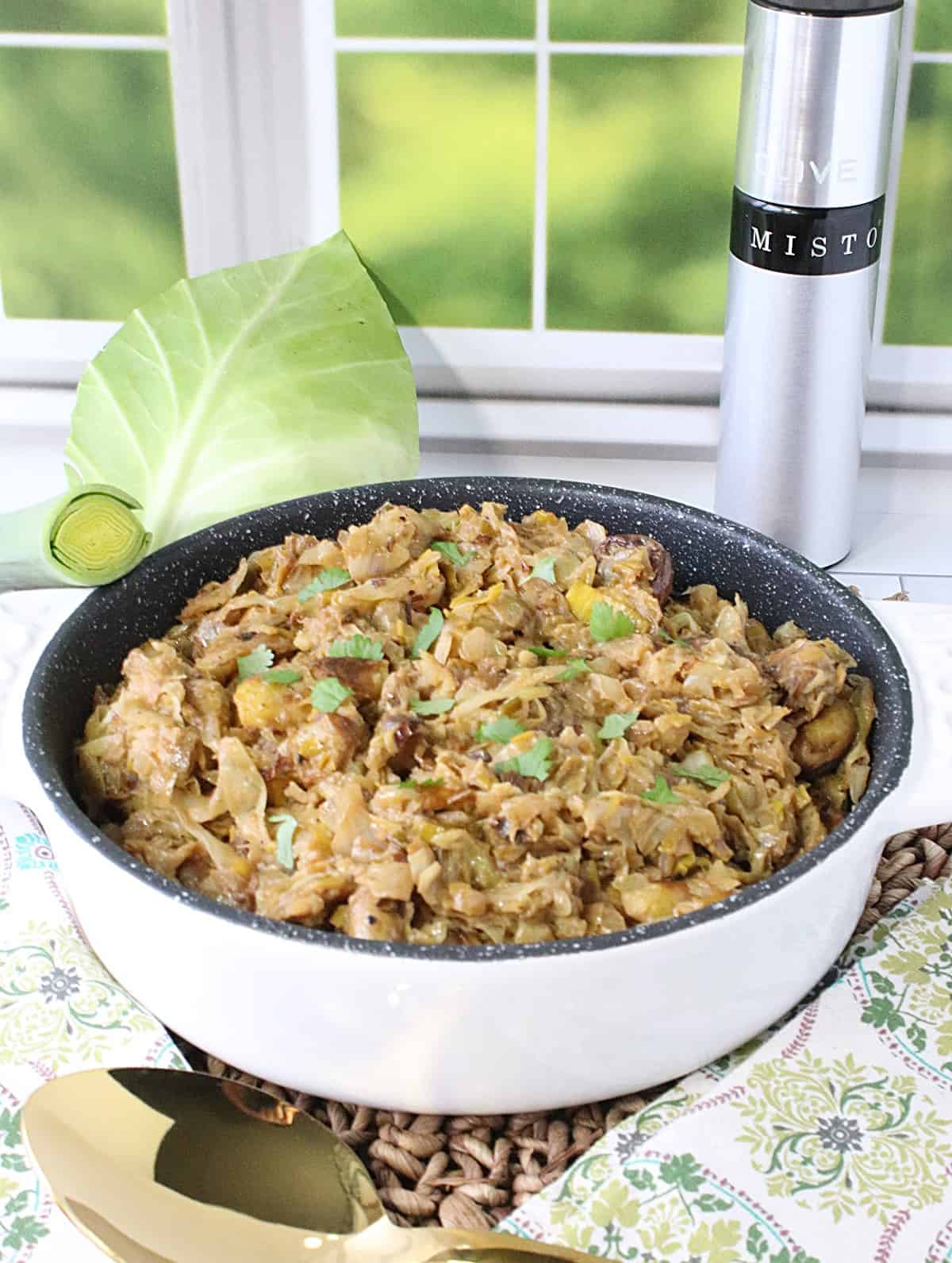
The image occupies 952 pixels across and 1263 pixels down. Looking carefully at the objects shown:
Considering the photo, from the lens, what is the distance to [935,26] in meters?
2.45

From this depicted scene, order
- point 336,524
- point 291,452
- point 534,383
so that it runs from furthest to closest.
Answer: point 534,383
point 291,452
point 336,524

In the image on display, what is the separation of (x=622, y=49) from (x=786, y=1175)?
174cm

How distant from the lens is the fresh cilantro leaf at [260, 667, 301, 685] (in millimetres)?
1731

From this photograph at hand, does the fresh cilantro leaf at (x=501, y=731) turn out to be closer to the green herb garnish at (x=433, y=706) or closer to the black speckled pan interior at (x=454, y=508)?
the green herb garnish at (x=433, y=706)

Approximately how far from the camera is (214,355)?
2.51m

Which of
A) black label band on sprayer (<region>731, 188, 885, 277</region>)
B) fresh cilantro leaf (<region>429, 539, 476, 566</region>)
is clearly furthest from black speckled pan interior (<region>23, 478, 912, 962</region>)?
black label band on sprayer (<region>731, 188, 885, 277</region>)

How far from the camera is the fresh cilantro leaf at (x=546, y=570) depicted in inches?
75.1

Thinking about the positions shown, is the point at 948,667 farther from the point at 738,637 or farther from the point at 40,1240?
the point at 40,1240

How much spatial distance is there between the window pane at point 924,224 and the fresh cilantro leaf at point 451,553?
1.10m

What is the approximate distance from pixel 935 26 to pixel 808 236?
481 mm

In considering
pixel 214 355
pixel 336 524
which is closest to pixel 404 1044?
pixel 336 524

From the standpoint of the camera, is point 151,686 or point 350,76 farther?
point 350,76

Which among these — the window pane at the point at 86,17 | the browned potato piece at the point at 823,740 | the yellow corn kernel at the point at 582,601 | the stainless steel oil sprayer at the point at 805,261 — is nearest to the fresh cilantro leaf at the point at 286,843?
the yellow corn kernel at the point at 582,601

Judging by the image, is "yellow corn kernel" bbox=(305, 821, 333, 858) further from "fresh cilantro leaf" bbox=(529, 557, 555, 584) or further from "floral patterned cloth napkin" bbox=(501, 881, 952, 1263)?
"fresh cilantro leaf" bbox=(529, 557, 555, 584)
